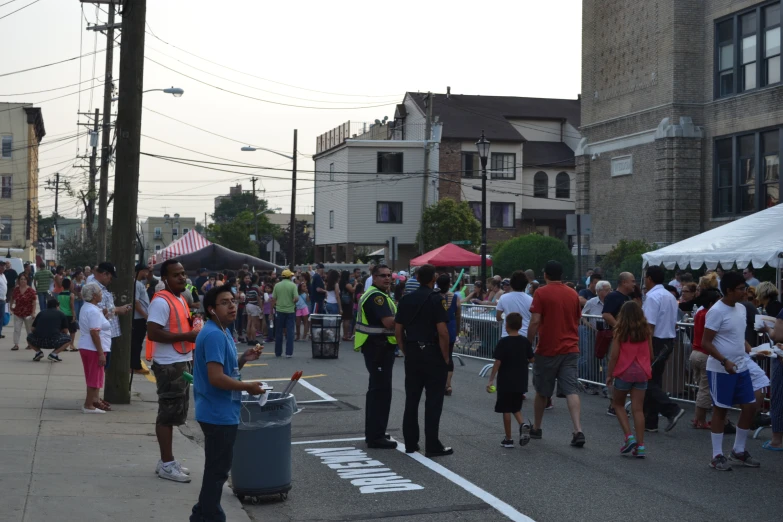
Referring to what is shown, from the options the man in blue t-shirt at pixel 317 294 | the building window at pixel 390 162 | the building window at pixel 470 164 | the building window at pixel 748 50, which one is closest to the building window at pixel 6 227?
the building window at pixel 390 162

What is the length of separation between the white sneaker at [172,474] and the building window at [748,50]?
24973 mm

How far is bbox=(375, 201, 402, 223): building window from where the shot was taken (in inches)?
2376

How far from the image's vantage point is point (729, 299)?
359 inches

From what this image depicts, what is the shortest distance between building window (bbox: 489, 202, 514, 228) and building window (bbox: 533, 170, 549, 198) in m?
2.43

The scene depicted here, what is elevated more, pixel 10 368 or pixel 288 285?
pixel 288 285

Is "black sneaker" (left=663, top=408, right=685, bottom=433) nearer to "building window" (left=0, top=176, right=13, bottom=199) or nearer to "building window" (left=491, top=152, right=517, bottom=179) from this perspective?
"building window" (left=491, top=152, right=517, bottom=179)

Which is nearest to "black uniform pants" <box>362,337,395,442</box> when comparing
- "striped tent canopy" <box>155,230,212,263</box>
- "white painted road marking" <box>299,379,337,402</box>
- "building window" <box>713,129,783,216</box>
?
"white painted road marking" <box>299,379,337,402</box>

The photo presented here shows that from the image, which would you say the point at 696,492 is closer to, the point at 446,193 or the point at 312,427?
the point at 312,427

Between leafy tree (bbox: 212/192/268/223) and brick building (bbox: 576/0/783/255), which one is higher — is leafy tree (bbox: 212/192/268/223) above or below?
above

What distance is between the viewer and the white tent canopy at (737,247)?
55.5ft

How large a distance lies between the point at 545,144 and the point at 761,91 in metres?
36.6

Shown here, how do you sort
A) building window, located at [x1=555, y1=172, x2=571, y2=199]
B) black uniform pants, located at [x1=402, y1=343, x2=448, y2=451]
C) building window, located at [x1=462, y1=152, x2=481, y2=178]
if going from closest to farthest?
black uniform pants, located at [x1=402, y1=343, x2=448, y2=451] < building window, located at [x1=462, y1=152, x2=481, y2=178] < building window, located at [x1=555, y1=172, x2=571, y2=199]

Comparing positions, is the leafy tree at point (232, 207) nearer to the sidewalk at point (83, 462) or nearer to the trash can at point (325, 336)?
the trash can at point (325, 336)

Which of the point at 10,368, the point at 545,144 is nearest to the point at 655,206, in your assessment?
the point at 10,368
